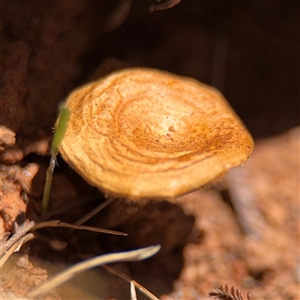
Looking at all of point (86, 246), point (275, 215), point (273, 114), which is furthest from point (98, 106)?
point (273, 114)

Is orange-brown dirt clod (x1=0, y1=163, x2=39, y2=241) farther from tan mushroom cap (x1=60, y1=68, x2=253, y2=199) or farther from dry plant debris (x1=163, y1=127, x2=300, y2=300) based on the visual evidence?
dry plant debris (x1=163, y1=127, x2=300, y2=300)

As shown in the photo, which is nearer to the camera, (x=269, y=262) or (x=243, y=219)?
(x=269, y=262)

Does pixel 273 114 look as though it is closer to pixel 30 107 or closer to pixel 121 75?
pixel 121 75

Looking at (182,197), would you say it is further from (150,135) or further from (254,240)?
(150,135)

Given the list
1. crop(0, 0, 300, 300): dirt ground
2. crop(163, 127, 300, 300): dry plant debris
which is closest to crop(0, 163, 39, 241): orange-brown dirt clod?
crop(0, 0, 300, 300): dirt ground

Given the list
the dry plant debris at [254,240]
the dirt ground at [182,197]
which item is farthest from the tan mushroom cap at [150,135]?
the dry plant debris at [254,240]

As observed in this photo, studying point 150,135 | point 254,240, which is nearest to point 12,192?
point 150,135
